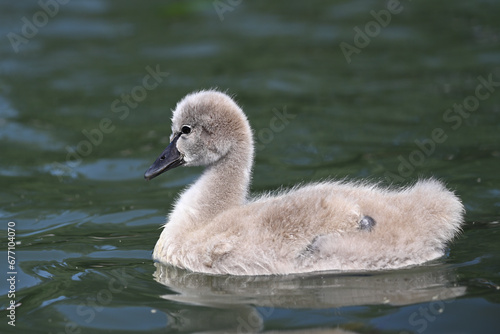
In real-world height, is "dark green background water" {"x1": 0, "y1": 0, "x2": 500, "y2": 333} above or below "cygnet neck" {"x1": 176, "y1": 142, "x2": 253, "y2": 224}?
below

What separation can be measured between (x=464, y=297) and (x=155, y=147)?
17.3ft

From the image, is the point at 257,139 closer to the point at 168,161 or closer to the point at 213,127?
the point at 168,161

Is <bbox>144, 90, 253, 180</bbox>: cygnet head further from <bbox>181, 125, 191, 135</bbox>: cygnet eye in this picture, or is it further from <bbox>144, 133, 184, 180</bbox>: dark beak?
<bbox>144, 133, 184, 180</bbox>: dark beak

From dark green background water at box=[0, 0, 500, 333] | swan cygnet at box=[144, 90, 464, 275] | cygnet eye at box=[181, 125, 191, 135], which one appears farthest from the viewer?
cygnet eye at box=[181, 125, 191, 135]

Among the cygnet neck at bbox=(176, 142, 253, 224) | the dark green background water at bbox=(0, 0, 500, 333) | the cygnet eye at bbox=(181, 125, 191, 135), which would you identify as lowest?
the dark green background water at bbox=(0, 0, 500, 333)

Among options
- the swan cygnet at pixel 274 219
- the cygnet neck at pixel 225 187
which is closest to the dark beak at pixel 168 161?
the swan cygnet at pixel 274 219

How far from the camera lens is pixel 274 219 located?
21.0ft

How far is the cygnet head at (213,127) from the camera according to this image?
695cm

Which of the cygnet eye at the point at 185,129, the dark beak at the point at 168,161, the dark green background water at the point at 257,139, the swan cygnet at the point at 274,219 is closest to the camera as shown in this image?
the dark green background water at the point at 257,139

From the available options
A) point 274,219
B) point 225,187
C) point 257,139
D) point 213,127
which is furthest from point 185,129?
point 257,139

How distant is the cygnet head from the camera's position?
6.95 m

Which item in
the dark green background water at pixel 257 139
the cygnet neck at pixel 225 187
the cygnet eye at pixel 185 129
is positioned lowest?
the dark green background water at pixel 257 139

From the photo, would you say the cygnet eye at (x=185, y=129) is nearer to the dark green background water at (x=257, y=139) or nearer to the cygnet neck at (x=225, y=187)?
the cygnet neck at (x=225, y=187)

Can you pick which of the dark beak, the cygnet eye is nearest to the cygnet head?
the cygnet eye
